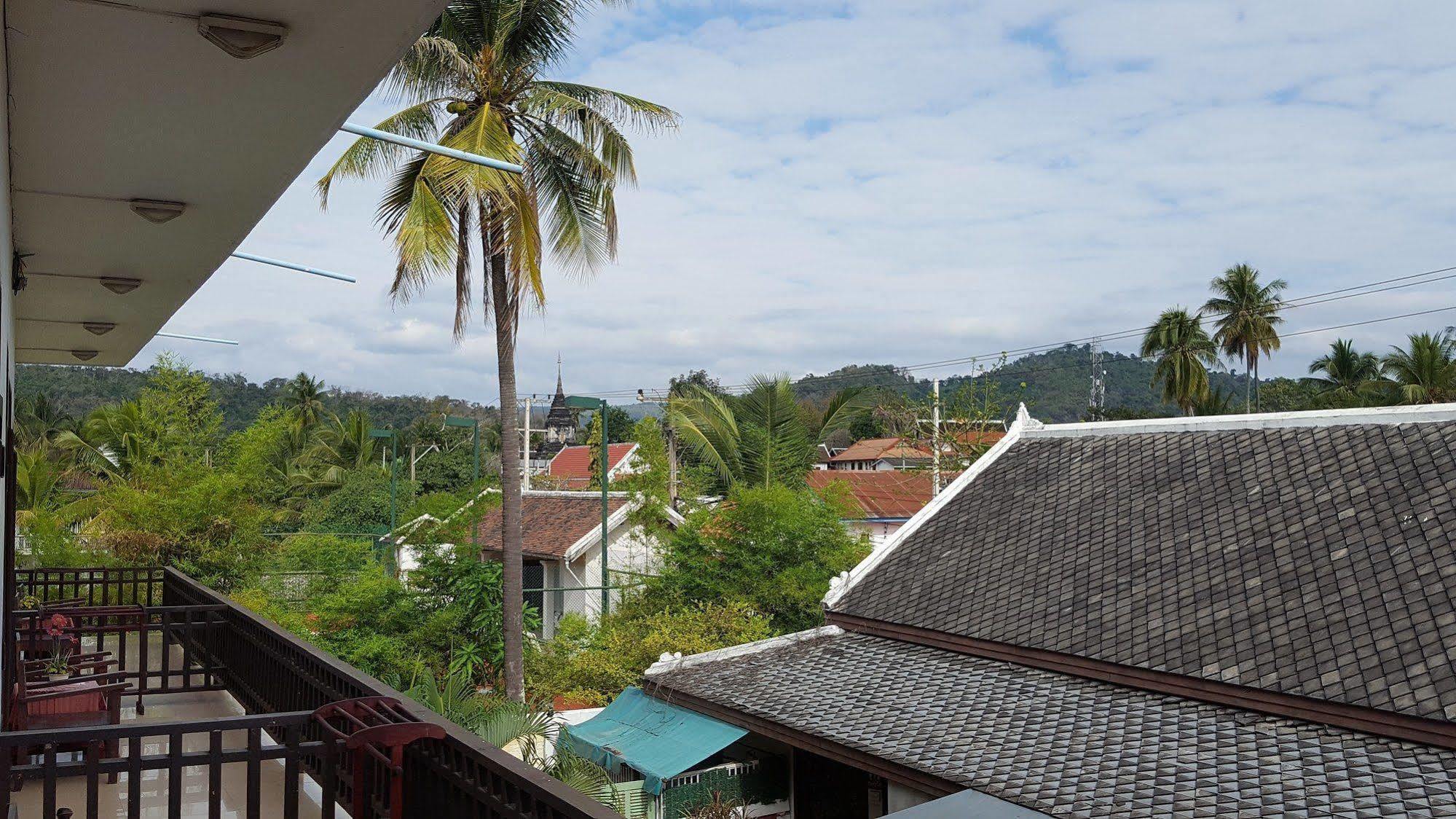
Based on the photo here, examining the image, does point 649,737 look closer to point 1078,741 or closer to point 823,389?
point 1078,741

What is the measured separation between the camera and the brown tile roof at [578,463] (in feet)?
154

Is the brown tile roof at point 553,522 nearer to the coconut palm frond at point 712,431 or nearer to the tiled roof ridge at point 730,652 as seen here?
the coconut palm frond at point 712,431

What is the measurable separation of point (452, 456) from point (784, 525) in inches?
955

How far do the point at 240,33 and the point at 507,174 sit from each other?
39.6 ft

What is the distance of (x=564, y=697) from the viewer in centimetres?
1806

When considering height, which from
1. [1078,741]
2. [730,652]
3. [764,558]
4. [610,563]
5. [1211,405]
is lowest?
[730,652]

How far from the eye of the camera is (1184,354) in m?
44.6

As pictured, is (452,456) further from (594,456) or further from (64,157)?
(64,157)

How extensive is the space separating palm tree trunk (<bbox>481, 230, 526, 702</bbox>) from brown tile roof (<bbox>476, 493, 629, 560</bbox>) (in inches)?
312

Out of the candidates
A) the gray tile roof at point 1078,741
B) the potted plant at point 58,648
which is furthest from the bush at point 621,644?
the potted plant at point 58,648

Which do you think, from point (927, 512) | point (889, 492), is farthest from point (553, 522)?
point (889, 492)

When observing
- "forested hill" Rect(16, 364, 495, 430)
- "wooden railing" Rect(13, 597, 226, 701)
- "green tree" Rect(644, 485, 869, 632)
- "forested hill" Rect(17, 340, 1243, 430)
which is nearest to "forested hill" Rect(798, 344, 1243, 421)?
"forested hill" Rect(17, 340, 1243, 430)

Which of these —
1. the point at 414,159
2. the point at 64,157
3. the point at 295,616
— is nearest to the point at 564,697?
→ the point at 295,616

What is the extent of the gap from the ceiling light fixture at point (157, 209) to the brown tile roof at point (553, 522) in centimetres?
2005
